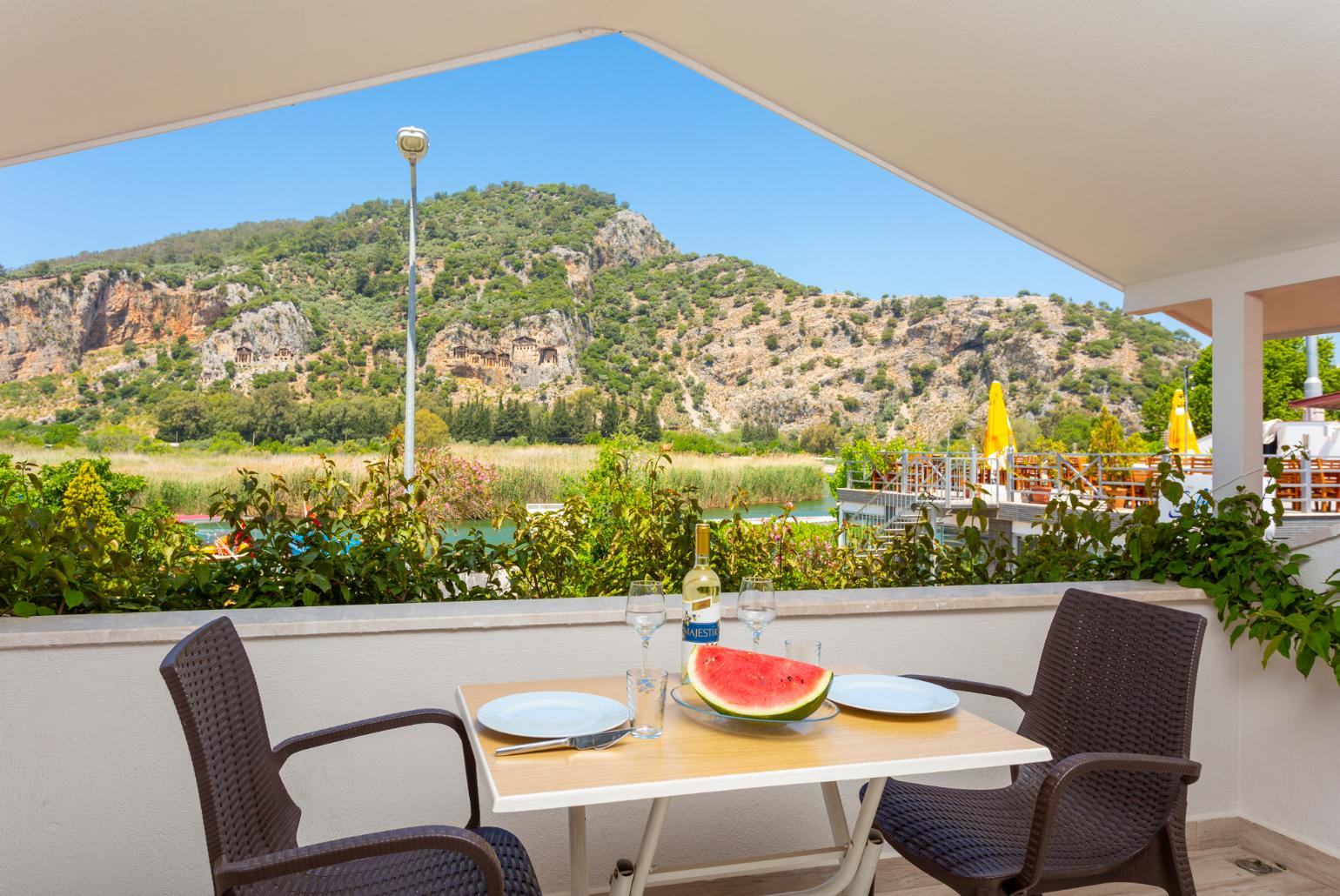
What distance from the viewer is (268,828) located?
4.48 ft

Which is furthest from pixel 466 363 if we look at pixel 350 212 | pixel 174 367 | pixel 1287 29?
pixel 1287 29

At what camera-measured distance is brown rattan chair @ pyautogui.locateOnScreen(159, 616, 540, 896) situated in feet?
3.63

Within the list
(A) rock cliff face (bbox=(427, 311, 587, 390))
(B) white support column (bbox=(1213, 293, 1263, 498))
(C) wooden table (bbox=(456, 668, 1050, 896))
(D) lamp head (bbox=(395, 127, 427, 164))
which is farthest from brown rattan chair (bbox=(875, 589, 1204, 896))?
(A) rock cliff face (bbox=(427, 311, 587, 390))

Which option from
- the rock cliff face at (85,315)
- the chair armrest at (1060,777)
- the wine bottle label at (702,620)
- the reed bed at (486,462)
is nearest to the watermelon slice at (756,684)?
the wine bottle label at (702,620)

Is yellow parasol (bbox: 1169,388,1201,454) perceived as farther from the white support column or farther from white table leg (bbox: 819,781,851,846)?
white table leg (bbox: 819,781,851,846)

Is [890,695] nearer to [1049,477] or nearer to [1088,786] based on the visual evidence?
[1088,786]

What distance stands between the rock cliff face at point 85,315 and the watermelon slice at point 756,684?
86.3 feet

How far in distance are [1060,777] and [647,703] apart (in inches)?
27.0

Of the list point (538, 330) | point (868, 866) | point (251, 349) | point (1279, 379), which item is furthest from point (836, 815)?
point (538, 330)

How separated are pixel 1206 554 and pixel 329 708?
267 centimetres

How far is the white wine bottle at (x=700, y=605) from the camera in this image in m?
1.54

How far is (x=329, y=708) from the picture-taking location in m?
2.10

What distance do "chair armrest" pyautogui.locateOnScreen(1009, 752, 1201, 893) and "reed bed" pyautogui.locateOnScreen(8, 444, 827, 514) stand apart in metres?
15.4

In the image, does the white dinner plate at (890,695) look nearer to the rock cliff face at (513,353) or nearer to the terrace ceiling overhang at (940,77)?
the terrace ceiling overhang at (940,77)
